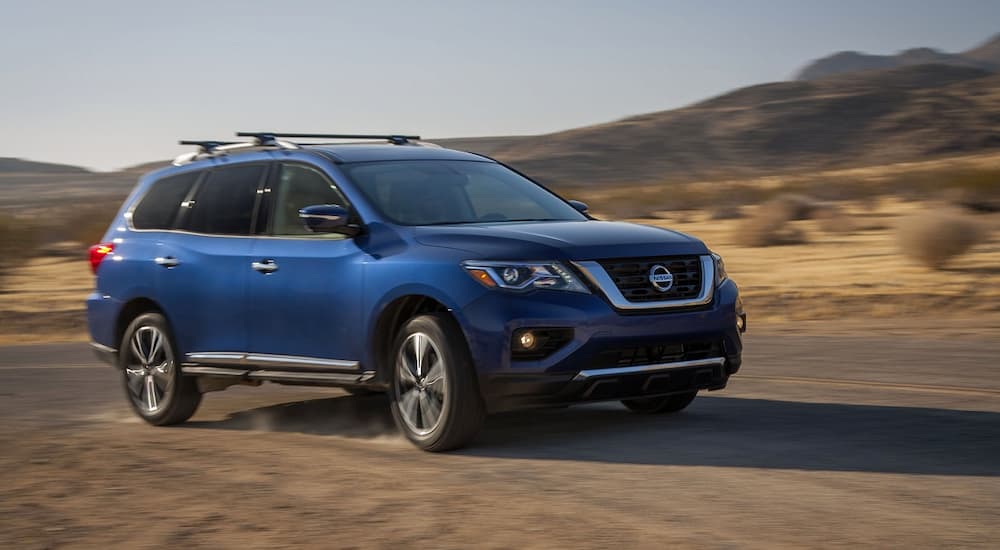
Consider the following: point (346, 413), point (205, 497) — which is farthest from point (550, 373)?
point (346, 413)

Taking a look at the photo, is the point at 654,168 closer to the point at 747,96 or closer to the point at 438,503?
the point at 747,96

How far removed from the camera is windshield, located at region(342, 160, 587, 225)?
8.62 metres

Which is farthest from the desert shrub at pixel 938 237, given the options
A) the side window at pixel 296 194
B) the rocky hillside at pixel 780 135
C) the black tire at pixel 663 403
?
the rocky hillside at pixel 780 135

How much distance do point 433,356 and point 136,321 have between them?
310 centimetres

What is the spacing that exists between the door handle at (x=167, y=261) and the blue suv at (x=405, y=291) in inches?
0.5

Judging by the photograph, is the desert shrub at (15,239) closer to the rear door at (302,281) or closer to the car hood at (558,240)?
the rear door at (302,281)

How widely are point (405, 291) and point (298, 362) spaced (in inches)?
44.0

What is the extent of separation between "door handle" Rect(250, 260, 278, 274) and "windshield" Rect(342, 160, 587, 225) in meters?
0.74

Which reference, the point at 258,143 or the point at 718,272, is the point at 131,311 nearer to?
the point at 258,143

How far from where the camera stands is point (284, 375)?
8.94 metres

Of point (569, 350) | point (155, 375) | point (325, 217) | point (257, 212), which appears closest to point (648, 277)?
point (569, 350)

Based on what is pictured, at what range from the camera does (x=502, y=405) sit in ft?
25.4

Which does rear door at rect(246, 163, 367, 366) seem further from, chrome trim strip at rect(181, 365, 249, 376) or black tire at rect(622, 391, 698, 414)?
black tire at rect(622, 391, 698, 414)

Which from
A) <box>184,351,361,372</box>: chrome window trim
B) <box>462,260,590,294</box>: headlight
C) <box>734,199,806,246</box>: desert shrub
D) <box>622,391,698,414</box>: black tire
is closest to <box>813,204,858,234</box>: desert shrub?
<box>734,199,806,246</box>: desert shrub
